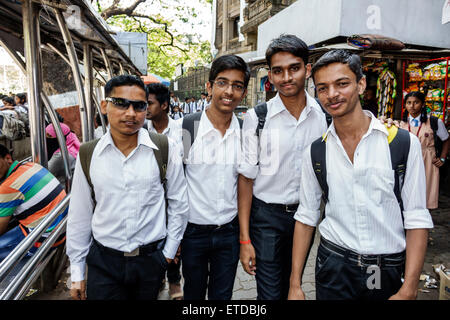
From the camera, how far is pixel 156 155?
185cm

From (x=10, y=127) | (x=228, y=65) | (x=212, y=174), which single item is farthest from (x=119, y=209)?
(x=10, y=127)

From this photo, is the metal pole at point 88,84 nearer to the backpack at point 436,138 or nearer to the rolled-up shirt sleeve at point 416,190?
the rolled-up shirt sleeve at point 416,190

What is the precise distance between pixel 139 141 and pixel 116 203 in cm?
40

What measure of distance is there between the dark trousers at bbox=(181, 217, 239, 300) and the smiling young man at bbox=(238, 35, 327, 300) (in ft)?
0.29

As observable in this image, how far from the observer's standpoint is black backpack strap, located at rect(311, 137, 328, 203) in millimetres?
1688

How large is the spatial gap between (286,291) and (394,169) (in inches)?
51.3

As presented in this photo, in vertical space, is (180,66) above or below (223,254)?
above

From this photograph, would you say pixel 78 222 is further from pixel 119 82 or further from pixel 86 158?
pixel 119 82

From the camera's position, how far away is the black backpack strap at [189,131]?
209 cm

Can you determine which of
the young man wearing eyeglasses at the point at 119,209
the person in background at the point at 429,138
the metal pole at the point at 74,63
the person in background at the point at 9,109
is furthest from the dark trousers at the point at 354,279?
the person in background at the point at 9,109

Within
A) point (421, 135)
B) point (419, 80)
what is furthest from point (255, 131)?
point (419, 80)

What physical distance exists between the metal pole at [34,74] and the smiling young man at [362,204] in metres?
2.68

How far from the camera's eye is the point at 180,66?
2450cm
